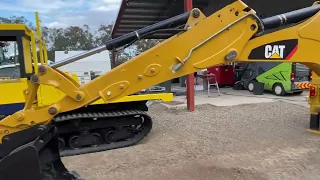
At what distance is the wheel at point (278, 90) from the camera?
37.6 ft

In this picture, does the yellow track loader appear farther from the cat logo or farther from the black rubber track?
the cat logo

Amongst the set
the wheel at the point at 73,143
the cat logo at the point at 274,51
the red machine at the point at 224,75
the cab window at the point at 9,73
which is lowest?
the wheel at the point at 73,143

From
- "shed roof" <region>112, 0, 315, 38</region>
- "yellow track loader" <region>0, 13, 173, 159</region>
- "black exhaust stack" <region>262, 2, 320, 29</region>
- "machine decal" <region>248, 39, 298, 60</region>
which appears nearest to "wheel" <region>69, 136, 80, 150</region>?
"yellow track loader" <region>0, 13, 173, 159</region>

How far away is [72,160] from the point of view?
16.7 feet

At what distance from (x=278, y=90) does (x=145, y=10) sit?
5968 mm

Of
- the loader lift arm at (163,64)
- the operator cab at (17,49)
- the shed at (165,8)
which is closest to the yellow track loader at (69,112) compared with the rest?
the operator cab at (17,49)

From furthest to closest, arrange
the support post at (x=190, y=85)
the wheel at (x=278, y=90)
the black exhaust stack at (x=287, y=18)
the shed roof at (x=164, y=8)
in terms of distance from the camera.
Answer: the shed roof at (x=164, y=8) → the wheel at (x=278, y=90) → the support post at (x=190, y=85) → the black exhaust stack at (x=287, y=18)

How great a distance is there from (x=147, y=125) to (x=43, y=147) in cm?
302

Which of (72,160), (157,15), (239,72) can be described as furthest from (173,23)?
(239,72)

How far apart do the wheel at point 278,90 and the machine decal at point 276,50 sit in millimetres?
8899

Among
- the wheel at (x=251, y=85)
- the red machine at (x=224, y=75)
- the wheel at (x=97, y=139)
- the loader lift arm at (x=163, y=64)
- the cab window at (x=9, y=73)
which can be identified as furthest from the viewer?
the red machine at (x=224, y=75)

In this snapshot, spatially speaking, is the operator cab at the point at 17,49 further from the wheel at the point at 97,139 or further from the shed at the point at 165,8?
the shed at the point at 165,8

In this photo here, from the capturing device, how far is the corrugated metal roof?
1190cm

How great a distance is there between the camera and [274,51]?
3066 mm
